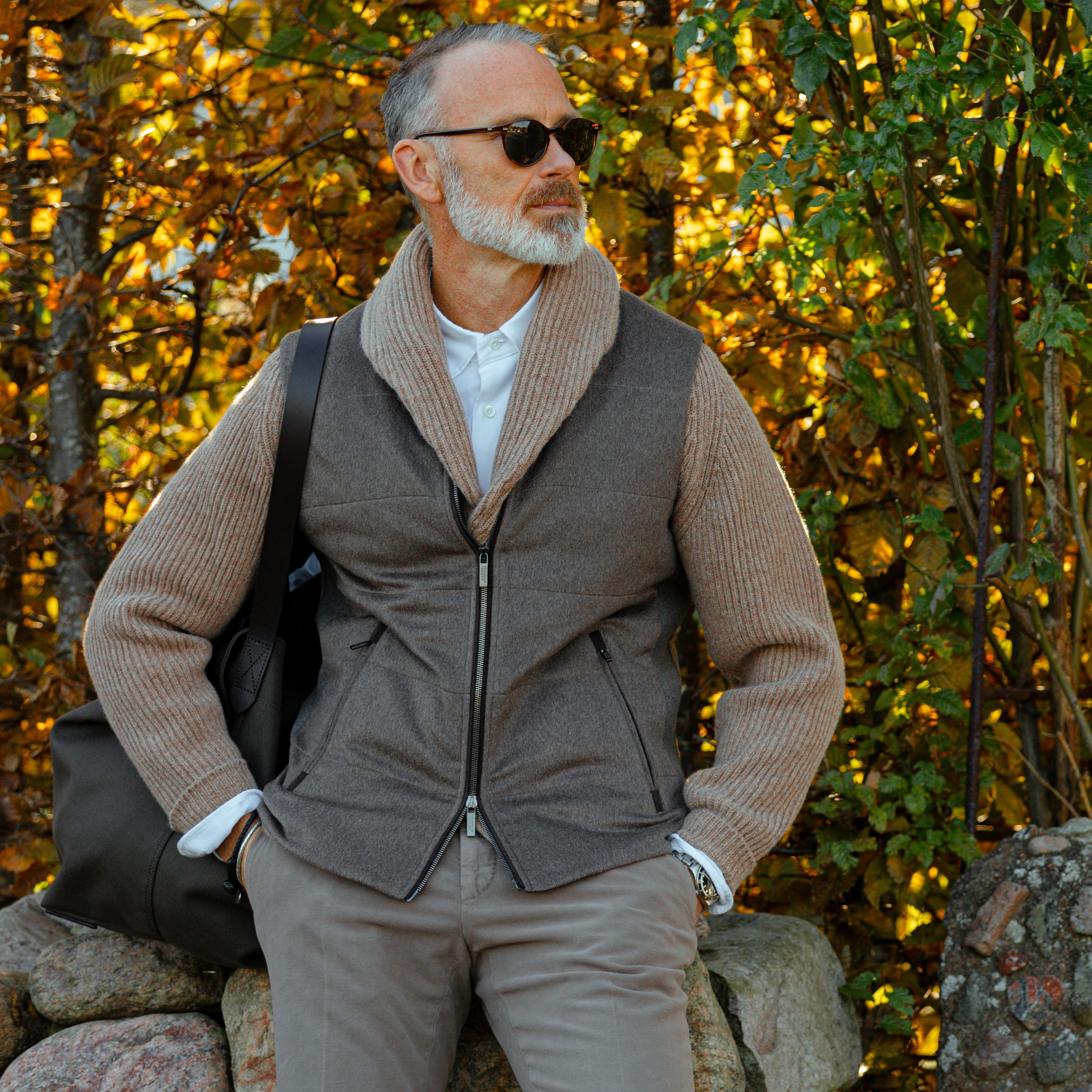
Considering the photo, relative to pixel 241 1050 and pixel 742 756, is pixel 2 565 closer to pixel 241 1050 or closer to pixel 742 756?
pixel 241 1050

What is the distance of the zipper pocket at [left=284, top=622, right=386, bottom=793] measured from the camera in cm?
212

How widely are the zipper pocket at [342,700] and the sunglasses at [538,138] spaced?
0.92 metres

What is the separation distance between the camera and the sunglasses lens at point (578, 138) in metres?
2.24

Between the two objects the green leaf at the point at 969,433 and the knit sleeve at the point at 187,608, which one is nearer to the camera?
the knit sleeve at the point at 187,608

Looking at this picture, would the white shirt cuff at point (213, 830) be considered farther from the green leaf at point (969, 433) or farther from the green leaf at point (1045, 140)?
the green leaf at point (1045, 140)

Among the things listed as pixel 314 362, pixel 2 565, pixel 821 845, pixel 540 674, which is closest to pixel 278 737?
pixel 540 674

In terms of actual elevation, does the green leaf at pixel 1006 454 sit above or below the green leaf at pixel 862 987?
above

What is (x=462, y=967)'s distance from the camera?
6.54 ft

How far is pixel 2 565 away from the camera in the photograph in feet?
12.9

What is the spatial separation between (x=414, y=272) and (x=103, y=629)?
2.90 feet

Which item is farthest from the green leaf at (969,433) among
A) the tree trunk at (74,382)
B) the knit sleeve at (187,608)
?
the tree trunk at (74,382)

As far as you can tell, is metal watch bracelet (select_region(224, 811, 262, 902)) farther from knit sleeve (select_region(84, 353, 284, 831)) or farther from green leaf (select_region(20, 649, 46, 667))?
green leaf (select_region(20, 649, 46, 667))

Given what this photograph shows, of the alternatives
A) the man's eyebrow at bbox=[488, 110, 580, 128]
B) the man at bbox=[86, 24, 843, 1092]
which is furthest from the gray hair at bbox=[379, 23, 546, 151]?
the man's eyebrow at bbox=[488, 110, 580, 128]

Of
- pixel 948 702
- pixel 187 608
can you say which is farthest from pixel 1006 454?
pixel 187 608
